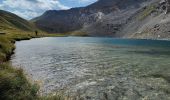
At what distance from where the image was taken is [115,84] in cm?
3334

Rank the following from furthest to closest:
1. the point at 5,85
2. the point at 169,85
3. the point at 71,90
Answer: the point at 169,85 → the point at 71,90 → the point at 5,85

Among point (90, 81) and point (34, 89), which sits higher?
point (34, 89)

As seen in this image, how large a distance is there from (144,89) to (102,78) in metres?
8.40

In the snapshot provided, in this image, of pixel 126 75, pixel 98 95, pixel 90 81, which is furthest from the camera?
pixel 126 75

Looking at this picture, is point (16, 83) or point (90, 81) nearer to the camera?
point (16, 83)

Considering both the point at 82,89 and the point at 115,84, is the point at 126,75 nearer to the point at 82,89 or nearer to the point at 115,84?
the point at 115,84

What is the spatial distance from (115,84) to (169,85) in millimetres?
6932

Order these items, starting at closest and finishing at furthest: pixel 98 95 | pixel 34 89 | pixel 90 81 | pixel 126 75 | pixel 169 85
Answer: pixel 34 89 → pixel 98 95 → pixel 169 85 → pixel 90 81 → pixel 126 75

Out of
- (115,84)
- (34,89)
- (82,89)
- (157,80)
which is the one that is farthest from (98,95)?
(157,80)

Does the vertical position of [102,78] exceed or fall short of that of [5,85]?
it falls short

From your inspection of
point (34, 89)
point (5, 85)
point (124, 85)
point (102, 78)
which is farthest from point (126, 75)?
point (5, 85)

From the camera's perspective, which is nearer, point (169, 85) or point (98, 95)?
point (98, 95)

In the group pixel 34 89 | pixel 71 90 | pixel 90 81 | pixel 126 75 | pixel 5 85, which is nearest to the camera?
pixel 5 85

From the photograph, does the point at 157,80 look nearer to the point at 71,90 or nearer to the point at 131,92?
the point at 131,92
